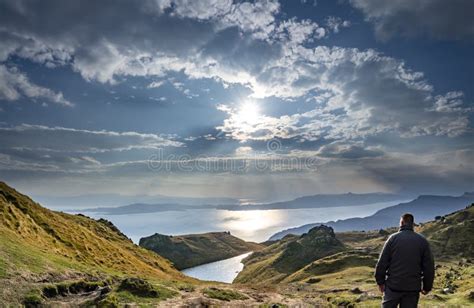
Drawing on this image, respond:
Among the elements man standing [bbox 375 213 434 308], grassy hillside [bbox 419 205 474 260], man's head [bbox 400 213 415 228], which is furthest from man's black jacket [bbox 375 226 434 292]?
grassy hillside [bbox 419 205 474 260]

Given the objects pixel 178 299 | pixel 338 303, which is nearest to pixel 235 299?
pixel 178 299

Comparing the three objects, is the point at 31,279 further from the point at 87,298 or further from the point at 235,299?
the point at 235,299

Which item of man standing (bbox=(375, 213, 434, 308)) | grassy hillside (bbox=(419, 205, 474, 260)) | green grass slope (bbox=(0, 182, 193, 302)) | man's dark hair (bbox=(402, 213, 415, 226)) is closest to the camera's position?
man standing (bbox=(375, 213, 434, 308))

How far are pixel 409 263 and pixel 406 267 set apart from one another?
213 millimetres

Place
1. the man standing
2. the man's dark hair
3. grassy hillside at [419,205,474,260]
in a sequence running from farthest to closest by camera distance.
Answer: grassy hillside at [419,205,474,260] → the man's dark hair → the man standing

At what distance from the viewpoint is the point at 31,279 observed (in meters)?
29.5

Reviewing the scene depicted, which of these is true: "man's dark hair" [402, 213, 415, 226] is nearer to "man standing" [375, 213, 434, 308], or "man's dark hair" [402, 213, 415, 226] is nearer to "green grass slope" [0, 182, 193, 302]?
"man standing" [375, 213, 434, 308]

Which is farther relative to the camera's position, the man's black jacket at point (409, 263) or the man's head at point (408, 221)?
the man's head at point (408, 221)

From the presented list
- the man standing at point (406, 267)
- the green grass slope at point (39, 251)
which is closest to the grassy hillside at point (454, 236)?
the green grass slope at point (39, 251)

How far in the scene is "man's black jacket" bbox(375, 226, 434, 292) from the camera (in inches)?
553

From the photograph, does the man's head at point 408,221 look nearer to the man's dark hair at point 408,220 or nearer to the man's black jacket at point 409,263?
the man's dark hair at point 408,220

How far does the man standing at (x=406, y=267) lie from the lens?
14039 millimetres

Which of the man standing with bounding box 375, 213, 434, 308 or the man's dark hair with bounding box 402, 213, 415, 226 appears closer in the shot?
the man standing with bounding box 375, 213, 434, 308

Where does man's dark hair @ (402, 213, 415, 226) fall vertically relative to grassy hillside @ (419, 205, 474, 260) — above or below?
above
